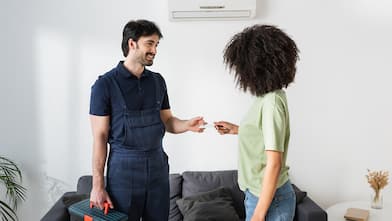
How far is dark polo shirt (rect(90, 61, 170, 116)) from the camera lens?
167 centimetres

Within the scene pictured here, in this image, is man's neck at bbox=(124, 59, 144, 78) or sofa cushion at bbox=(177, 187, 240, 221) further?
sofa cushion at bbox=(177, 187, 240, 221)

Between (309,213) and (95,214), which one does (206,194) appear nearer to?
(309,213)

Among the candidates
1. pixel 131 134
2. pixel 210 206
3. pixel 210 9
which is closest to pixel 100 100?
pixel 131 134

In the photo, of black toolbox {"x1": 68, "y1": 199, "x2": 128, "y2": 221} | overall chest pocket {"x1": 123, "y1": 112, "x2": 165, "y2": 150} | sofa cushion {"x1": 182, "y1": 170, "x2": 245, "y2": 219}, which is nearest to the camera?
black toolbox {"x1": 68, "y1": 199, "x2": 128, "y2": 221}

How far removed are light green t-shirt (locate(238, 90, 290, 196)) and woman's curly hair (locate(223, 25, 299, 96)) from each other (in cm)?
5

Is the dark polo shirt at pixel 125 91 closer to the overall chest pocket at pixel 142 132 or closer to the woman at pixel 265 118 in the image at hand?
the overall chest pocket at pixel 142 132

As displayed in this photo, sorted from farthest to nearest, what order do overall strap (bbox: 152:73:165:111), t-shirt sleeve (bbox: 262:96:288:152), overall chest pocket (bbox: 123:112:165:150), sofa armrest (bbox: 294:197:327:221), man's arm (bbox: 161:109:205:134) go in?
1. sofa armrest (bbox: 294:197:327:221)
2. man's arm (bbox: 161:109:205:134)
3. overall strap (bbox: 152:73:165:111)
4. overall chest pocket (bbox: 123:112:165:150)
5. t-shirt sleeve (bbox: 262:96:288:152)

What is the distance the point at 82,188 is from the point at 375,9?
2.46 meters

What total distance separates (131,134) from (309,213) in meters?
1.27

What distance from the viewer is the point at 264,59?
1.30 meters

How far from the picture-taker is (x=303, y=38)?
2.76 m

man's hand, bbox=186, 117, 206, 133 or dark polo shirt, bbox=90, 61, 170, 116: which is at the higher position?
dark polo shirt, bbox=90, 61, 170, 116

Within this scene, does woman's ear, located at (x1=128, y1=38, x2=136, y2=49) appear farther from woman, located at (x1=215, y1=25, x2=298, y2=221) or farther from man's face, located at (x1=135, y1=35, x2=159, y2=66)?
woman, located at (x1=215, y1=25, x2=298, y2=221)

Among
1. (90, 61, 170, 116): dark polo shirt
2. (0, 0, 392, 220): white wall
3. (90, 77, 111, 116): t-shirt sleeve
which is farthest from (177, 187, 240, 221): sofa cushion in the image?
(90, 77, 111, 116): t-shirt sleeve
